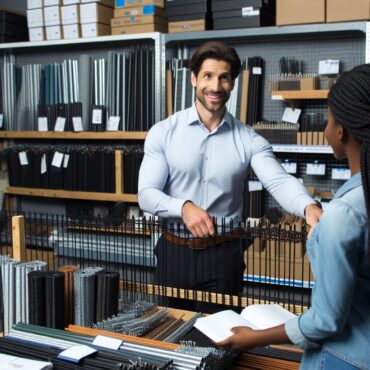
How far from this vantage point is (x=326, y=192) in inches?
140

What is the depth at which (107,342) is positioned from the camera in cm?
137

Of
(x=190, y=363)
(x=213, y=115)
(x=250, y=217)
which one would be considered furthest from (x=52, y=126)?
(x=190, y=363)

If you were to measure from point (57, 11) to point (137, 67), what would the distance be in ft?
2.56

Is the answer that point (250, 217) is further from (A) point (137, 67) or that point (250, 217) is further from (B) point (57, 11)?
(B) point (57, 11)

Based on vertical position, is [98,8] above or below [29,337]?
above

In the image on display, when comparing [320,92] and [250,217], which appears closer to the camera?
[320,92]

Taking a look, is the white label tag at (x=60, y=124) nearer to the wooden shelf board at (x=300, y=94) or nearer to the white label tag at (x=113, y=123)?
the white label tag at (x=113, y=123)

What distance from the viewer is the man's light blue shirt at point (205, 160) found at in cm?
201

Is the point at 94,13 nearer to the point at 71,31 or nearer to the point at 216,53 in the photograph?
the point at 71,31

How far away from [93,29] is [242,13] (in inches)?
45.2

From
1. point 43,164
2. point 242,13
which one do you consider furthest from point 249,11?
point 43,164

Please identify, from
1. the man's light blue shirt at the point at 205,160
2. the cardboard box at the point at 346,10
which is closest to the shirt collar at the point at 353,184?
Answer: the man's light blue shirt at the point at 205,160

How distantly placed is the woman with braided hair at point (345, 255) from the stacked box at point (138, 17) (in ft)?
9.87

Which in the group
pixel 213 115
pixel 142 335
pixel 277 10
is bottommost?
pixel 142 335
